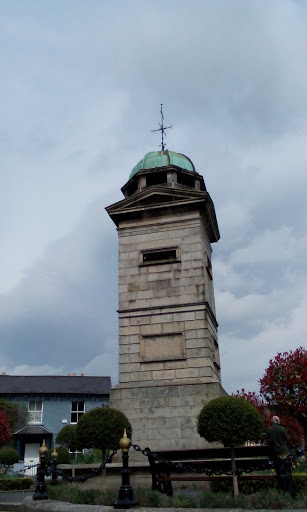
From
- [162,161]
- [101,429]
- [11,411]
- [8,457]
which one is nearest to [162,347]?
[101,429]

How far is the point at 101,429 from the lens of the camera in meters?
11.7

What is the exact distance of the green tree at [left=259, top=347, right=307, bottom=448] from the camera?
20525 millimetres

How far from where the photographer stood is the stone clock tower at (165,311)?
14875 mm

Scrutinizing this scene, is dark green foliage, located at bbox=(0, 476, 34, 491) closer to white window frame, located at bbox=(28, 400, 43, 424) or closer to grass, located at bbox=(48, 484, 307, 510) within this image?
grass, located at bbox=(48, 484, 307, 510)

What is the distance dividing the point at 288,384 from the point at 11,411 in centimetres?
2445

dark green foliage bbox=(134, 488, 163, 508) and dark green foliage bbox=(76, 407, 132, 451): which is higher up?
dark green foliage bbox=(76, 407, 132, 451)

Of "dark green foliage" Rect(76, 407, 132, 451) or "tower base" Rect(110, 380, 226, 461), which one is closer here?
"dark green foliage" Rect(76, 407, 132, 451)

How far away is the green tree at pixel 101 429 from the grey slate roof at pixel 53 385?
2855 cm

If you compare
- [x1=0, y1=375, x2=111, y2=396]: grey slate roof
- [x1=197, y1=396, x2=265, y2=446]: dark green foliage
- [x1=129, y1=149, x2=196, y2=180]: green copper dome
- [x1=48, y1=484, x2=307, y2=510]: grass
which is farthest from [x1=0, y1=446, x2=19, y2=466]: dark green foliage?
[x1=197, y1=396, x2=265, y2=446]: dark green foliage

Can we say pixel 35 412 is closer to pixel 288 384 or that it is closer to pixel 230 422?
pixel 288 384

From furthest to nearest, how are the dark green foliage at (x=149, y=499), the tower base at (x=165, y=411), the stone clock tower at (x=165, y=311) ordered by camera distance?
1. the stone clock tower at (x=165, y=311)
2. the tower base at (x=165, y=411)
3. the dark green foliage at (x=149, y=499)

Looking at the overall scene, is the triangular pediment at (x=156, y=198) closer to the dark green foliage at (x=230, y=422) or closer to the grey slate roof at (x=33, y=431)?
the dark green foliage at (x=230, y=422)

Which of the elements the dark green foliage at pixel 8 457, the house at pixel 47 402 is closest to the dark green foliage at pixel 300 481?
the dark green foliage at pixel 8 457

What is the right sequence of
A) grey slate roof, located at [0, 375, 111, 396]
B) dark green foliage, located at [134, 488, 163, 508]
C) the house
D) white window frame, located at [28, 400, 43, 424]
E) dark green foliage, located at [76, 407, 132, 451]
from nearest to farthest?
dark green foliage, located at [134, 488, 163, 508] < dark green foliage, located at [76, 407, 132, 451] < the house < white window frame, located at [28, 400, 43, 424] < grey slate roof, located at [0, 375, 111, 396]
